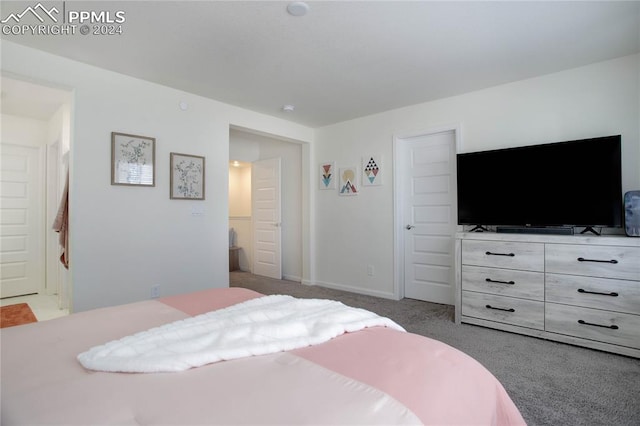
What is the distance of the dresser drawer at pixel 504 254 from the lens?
9.10 ft

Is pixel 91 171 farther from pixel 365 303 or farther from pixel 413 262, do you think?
pixel 413 262

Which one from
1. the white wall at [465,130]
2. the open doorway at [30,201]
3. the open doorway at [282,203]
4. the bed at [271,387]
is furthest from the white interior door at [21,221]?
the bed at [271,387]

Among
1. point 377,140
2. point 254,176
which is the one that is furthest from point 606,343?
point 254,176

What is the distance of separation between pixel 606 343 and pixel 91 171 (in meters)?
4.48

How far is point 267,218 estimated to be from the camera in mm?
5719

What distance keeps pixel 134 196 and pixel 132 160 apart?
35 cm

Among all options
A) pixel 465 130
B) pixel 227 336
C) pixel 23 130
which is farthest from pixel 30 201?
pixel 465 130

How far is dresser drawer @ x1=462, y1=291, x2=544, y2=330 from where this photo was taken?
2.76 m

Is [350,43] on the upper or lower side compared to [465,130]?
upper

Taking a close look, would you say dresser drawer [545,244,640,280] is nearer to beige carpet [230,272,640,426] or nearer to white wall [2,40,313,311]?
beige carpet [230,272,640,426]

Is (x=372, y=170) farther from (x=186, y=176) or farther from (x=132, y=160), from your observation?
(x=132, y=160)

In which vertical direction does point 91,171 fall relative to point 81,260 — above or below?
above

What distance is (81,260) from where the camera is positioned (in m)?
2.78

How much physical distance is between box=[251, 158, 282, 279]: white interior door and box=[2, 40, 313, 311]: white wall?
173 centimetres
